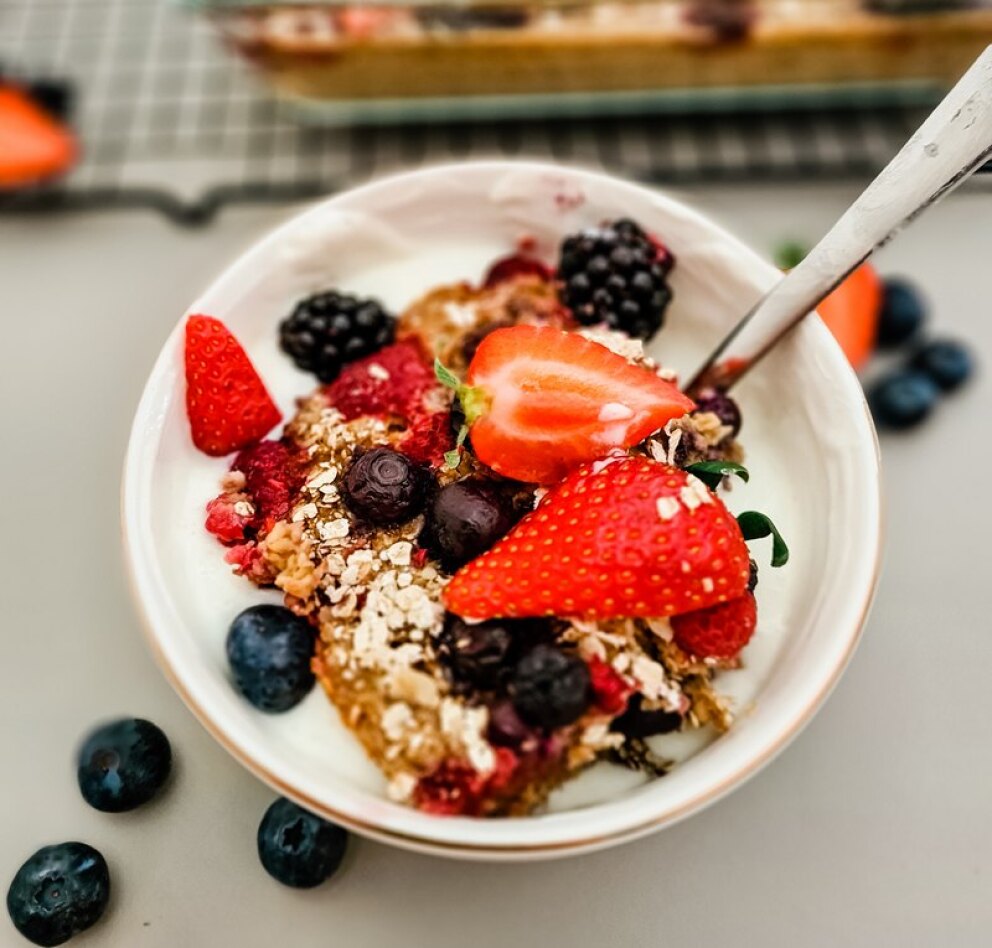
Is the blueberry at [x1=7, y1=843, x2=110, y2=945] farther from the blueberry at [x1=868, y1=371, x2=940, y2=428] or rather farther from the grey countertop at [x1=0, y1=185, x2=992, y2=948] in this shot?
the blueberry at [x1=868, y1=371, x2=940, y2=428]

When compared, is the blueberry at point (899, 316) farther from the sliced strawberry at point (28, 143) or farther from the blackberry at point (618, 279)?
the sliced strawberry at point (28, 143)

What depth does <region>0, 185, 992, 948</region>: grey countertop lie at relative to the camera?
0.77m

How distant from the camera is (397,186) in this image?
852mm

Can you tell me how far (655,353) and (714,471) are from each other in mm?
222

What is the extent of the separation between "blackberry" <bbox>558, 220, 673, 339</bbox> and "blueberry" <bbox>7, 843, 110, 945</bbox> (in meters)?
0.62

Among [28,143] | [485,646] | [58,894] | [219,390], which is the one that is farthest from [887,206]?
[28,143]

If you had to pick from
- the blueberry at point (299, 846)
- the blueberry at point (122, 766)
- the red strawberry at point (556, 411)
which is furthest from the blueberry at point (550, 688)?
the blueberry at point (122, 766)

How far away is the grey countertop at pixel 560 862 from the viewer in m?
0.77

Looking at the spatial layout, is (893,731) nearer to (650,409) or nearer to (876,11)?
(650,409)

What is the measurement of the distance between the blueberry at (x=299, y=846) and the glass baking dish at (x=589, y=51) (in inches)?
34.1

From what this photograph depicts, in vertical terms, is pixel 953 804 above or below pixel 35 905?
above

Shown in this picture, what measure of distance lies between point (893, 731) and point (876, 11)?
85 centimetres

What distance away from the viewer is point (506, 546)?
0.64 meters

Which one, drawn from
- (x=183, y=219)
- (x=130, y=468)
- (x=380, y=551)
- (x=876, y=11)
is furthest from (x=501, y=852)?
(x=876, y=11)
